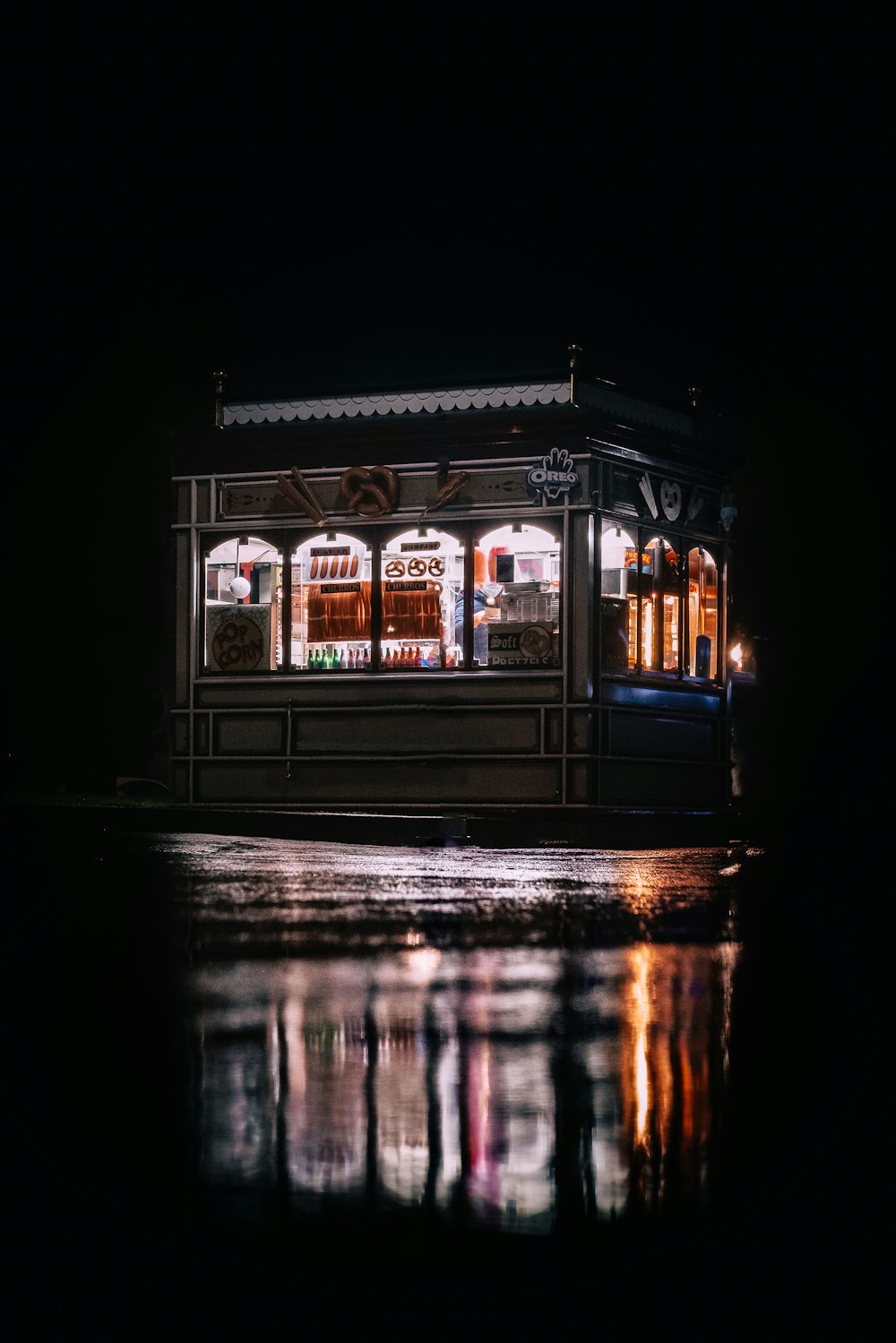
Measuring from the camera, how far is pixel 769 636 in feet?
98.4

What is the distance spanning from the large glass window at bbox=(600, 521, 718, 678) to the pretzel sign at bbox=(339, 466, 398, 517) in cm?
283

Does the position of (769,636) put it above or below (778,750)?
above

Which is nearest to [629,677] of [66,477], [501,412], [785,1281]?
[501,412]

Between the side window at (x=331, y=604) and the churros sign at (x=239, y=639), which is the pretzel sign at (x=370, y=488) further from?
the churros sign at (x=239, y=639)

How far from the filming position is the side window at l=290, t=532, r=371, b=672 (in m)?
22.3

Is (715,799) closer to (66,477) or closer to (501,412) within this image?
(501,412)

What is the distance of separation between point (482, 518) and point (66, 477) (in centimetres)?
1284

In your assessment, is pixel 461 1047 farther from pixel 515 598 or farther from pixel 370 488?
pixel 370 488

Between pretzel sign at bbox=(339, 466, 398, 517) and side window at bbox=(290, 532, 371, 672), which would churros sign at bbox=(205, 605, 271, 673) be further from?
pretzel sign at bbox=(339, 466, 398, 517)

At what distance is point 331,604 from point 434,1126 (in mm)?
18550

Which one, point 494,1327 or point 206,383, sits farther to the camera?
point 206,383

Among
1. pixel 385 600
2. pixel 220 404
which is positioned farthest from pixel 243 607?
pixel 220 404

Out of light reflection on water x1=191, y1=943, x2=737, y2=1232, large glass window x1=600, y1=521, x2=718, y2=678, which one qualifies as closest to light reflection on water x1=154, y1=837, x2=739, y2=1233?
light reflection on water x1=191, y1=943, x2=737, y2=1232

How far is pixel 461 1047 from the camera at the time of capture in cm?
518
